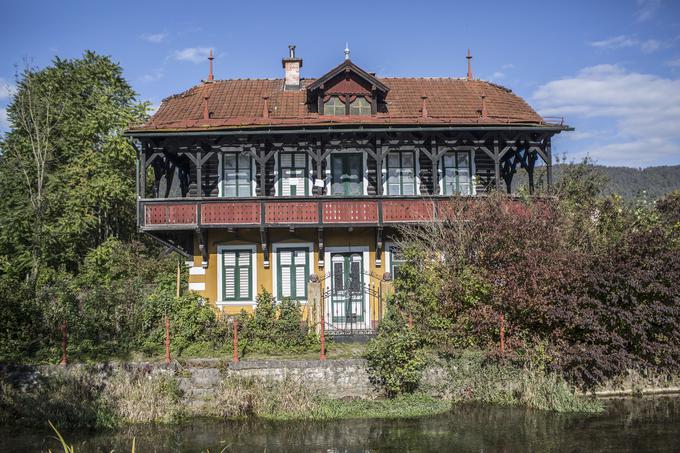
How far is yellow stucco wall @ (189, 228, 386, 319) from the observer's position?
2020cm

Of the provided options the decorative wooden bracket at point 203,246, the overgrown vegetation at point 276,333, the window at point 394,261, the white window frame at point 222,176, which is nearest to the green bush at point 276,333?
the overgrown vegetation at point 276,333

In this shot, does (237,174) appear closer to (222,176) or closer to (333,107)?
(222,176)

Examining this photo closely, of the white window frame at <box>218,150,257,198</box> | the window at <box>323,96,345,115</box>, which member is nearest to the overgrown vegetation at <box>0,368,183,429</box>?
the white window frame at <box>218,150,257,198</box>

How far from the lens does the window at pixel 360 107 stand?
21.6 meters

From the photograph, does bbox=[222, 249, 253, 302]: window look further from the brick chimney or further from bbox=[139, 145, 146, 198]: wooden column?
the brick chimney

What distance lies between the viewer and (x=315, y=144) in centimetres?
2036

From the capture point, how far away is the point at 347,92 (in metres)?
21.5

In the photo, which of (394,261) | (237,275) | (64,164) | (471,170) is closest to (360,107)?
(471,170)

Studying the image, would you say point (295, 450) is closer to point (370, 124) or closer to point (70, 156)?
point (370, 124)

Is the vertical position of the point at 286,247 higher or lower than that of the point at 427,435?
higher

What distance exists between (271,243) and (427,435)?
401 inches

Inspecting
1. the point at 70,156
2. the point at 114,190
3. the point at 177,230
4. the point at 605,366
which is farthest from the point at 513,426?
the point at 70,156

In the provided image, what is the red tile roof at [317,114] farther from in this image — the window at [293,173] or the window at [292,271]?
the window at [292,271]

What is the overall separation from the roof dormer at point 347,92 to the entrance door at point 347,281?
18.4ft
